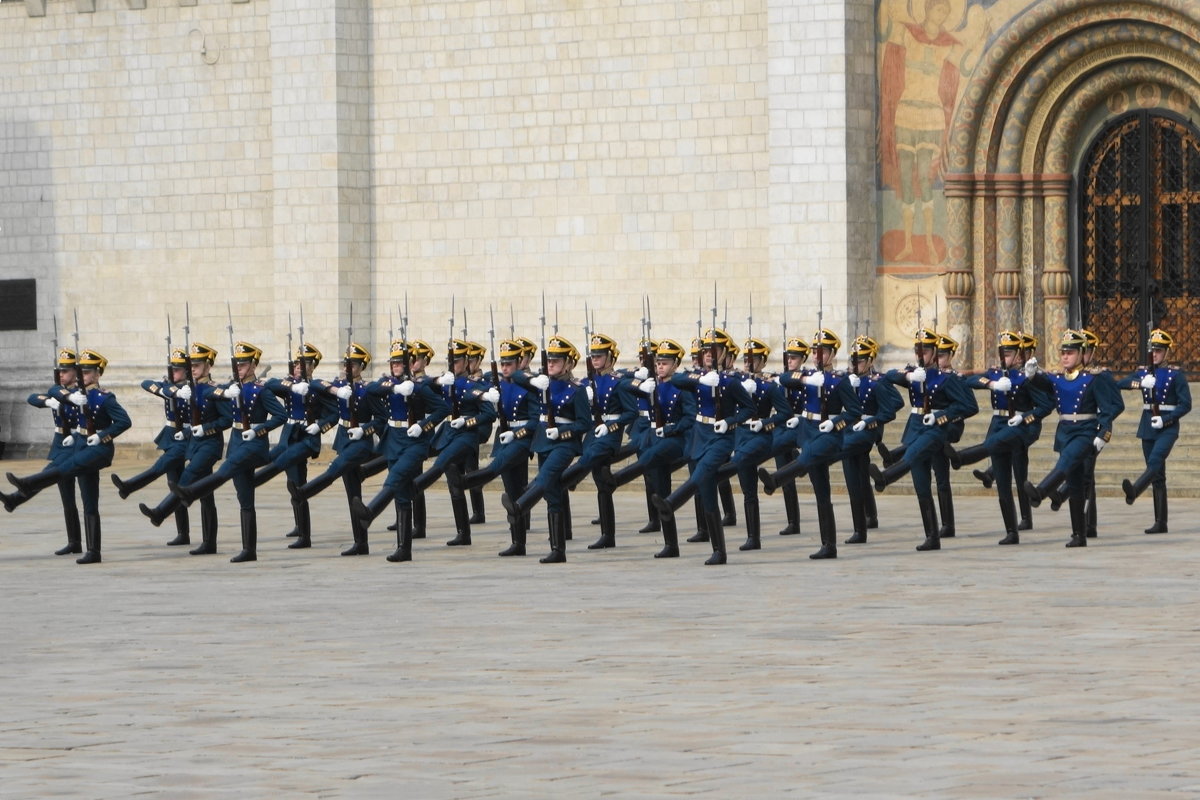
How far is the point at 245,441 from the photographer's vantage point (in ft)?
58.4

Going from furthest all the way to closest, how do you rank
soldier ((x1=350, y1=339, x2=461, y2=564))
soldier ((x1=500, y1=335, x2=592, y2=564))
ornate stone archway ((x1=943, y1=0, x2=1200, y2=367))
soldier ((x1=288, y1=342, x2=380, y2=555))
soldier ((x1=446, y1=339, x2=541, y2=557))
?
ornate stone archway ((x1=943, y1=0, x2=1200, y2=367))
soldier ((x1=288, y1=342, x2=380, y2=555))
soldier ((x1=446, y1=339, x2=541, y2=557))
soldier ((x1=350, y1=339, x2=461, y2=564))
soldier ((x1=500, y1=335, x2=592, y2=564))

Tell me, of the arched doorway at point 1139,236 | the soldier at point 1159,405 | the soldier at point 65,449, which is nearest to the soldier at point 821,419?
the soldier at point 1159,405

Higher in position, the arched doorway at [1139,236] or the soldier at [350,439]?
the arched doorway at [1139,236]

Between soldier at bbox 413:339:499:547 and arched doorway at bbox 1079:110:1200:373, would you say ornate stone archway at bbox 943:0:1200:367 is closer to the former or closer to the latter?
arched doorway at bbox 1079:110:1200:373

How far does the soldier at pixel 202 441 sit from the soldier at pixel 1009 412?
5395 mm

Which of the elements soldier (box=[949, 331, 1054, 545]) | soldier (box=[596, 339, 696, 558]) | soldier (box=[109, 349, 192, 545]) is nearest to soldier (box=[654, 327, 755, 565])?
soldier (box=[596, 339, 696, 558])

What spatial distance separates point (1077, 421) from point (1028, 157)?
8.91 metres

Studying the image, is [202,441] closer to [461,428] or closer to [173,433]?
[173,433]

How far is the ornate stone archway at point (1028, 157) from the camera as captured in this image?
25250mm

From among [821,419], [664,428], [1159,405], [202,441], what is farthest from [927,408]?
[202,441]

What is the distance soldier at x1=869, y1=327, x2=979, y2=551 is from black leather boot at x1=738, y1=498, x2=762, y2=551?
1162mm

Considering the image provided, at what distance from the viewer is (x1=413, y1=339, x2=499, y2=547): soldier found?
1803cm

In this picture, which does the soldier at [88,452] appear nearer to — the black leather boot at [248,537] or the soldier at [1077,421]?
the black leather boot at [248,537]

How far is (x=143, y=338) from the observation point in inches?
1200
